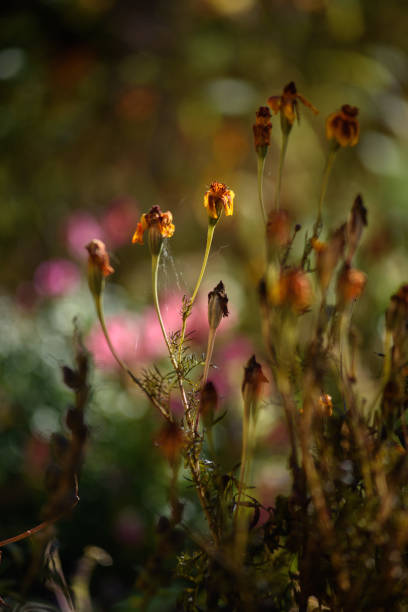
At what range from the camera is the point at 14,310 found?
112 cm

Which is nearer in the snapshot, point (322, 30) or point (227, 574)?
point (227, 574)

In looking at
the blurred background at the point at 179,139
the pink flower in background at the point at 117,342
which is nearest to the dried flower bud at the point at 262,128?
the pink flower in background at the point at 117,342

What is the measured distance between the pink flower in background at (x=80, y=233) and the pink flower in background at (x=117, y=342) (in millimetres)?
318

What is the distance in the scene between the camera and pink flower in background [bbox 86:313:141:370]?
93 centimetres

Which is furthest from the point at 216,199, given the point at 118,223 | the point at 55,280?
the point at 118,223

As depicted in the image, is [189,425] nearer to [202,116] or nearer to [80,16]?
[202,116]

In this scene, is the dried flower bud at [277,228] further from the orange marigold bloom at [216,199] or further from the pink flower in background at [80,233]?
the pink flower in background at [80,233]

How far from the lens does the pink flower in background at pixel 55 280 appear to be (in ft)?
3.63

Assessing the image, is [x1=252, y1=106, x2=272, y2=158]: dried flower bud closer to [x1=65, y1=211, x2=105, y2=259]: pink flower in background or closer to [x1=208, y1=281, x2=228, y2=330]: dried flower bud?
[x1=208, y1=281, x2=228, y2=330]: dried flower bud

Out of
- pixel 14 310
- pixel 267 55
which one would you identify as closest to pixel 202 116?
pixel 267 55

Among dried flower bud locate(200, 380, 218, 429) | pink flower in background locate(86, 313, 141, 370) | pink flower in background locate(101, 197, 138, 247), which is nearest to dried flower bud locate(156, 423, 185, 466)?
dried flower bud locate(200, 380, 218, 429)

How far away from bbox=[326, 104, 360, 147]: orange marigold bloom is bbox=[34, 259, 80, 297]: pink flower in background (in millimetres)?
849

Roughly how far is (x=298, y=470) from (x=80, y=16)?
1.89 m

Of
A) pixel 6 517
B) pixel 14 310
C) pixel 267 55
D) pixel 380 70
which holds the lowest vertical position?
pixel 6 517
